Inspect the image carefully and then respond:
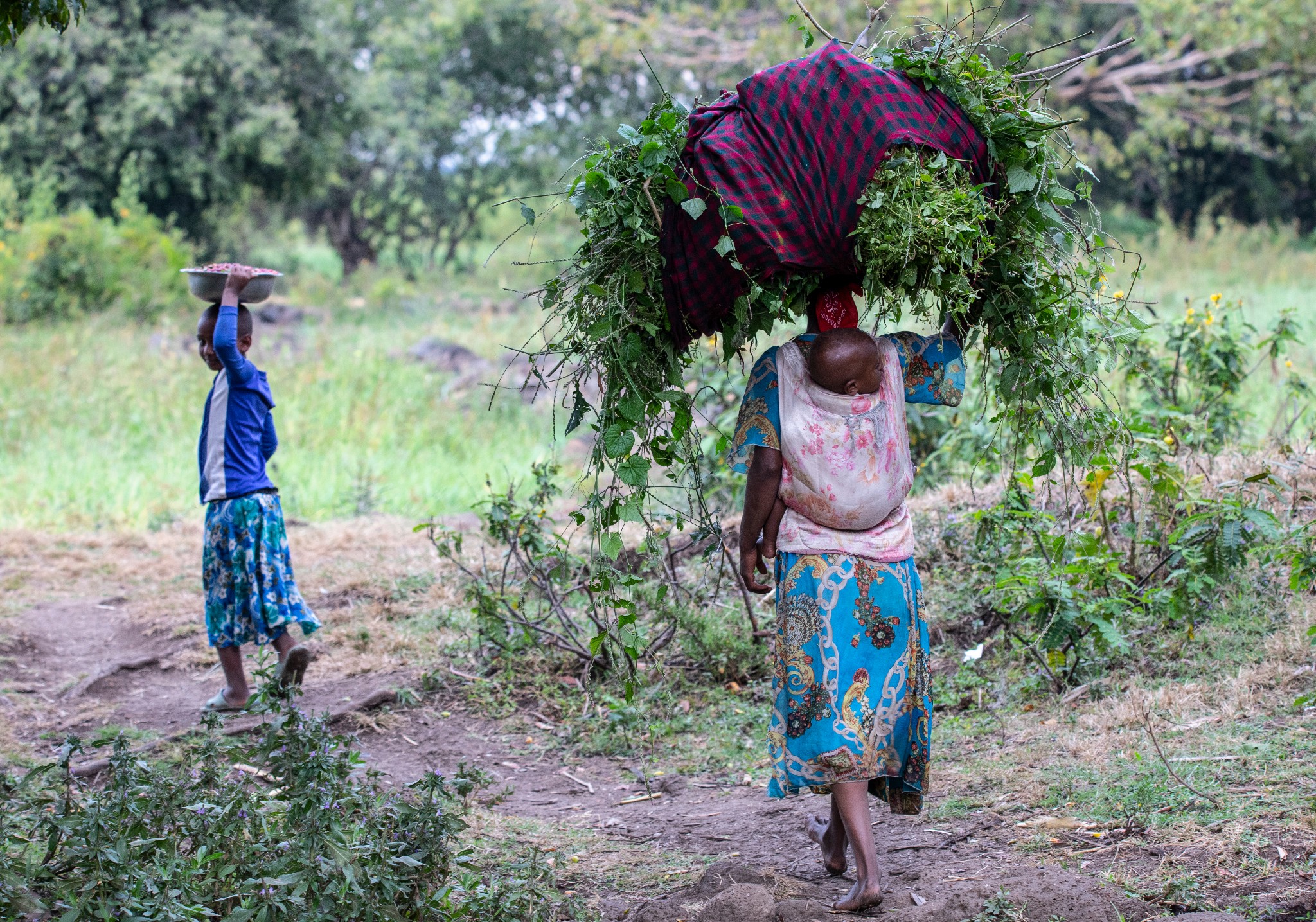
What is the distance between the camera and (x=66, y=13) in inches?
113

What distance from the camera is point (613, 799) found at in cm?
397

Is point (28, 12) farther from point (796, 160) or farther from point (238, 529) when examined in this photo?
point (238, 529)

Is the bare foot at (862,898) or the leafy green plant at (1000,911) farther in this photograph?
the bare foot at (862,898)

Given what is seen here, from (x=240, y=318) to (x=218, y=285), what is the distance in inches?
7.1

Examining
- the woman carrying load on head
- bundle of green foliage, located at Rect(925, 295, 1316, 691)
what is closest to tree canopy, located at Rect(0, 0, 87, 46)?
the woman carrying load on head

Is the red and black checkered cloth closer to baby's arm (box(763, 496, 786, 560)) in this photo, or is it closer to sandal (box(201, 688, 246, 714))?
baby's arm (box(763, 496, 786, 560))

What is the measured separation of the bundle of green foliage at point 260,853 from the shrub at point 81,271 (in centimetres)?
1148

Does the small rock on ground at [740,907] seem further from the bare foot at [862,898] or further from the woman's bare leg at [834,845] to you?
the woman's bare leg at [834,845]

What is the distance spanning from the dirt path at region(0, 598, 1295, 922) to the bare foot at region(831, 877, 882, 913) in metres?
0.03

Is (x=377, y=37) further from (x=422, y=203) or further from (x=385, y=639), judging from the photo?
(x=385, y=639)

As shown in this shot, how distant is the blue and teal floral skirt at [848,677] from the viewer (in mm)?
2854

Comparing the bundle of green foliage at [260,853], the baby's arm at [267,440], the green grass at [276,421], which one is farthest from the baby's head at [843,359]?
the green grass at [276,421]

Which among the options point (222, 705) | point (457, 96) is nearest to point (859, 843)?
point (222, 705)

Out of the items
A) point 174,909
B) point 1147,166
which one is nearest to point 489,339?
point 174,909
